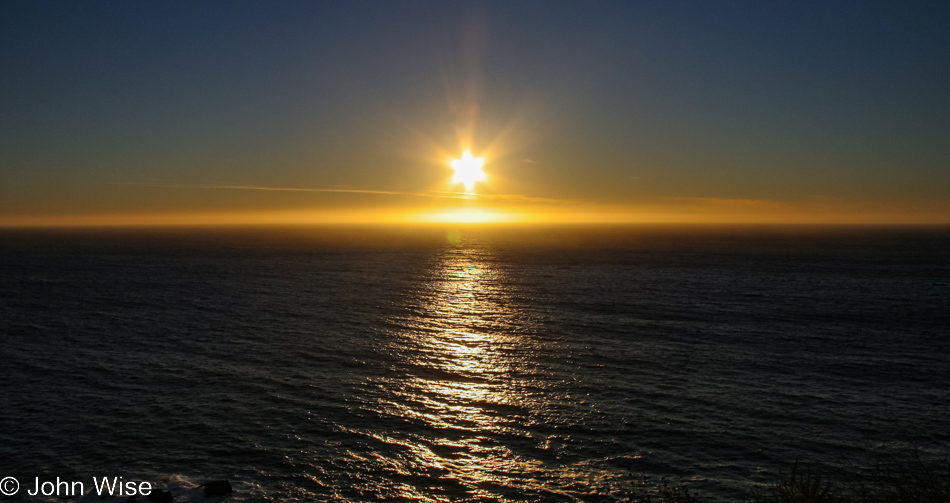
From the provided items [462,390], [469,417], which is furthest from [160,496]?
[462,390]

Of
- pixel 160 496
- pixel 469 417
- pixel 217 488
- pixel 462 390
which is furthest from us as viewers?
pixel 462 390

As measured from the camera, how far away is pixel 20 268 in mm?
146625

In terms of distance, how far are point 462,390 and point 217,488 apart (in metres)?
20.6

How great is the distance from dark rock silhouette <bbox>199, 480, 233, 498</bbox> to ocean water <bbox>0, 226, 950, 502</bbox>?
58cm

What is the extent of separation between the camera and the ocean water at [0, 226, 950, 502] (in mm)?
30125

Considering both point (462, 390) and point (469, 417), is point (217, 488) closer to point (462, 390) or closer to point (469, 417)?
point (469, 417)

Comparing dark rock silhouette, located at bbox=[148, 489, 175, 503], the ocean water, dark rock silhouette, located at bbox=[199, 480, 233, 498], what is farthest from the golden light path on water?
dark rock silhouette, located at bbox=[148, 489, 175, 503]

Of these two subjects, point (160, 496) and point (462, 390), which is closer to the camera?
point (160, 496)

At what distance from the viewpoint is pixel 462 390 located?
43.7 meters

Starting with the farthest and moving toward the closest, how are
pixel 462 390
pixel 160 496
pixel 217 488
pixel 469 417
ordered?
pixel 462 390 < pixel 469 417 < pixel 217 488 < pixel 160 496

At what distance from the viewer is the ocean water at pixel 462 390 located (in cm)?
3012

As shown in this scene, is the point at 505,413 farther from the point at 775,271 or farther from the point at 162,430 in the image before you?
the point at 775,271

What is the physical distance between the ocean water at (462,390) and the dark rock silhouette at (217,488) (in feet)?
1.90

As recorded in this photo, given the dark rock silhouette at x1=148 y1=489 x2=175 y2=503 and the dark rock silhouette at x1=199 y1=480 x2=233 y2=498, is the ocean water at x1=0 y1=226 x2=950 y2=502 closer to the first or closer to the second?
the dark rock silhouette at x1=199 y1=480 x2=233 y2=498
